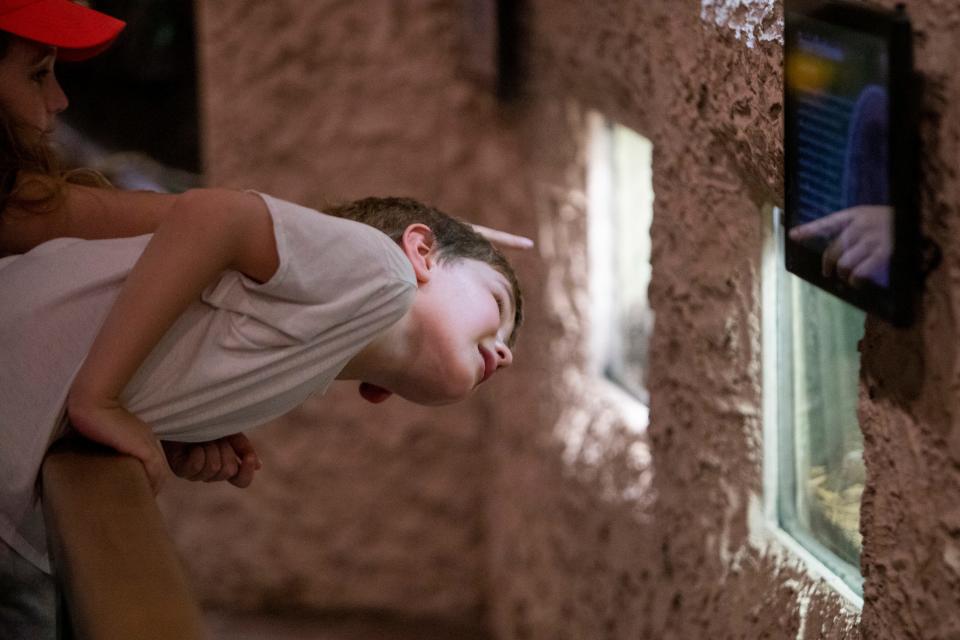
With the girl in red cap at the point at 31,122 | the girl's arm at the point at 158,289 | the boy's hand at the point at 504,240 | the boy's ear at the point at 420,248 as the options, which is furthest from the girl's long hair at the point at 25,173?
the boy's hand at the point at 504,240

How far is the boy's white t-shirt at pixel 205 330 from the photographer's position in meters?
1.24

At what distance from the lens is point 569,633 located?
115 inches

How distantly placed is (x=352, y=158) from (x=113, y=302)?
2.08m

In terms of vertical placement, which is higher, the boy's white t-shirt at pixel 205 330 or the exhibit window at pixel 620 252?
the boy's white t-shirt at pixel 205 330

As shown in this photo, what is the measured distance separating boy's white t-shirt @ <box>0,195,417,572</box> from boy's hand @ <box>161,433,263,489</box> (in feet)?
0.29

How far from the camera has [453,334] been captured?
1379mm

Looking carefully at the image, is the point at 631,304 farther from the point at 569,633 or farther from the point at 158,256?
the point at 158,256

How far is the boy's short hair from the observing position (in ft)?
4.82

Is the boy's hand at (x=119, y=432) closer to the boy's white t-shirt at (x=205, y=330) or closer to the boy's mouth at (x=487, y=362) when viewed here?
the boy's white t-shirt at (x=205, y=330)

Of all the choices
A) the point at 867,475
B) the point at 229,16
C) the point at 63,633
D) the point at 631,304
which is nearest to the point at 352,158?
the point at 229,16

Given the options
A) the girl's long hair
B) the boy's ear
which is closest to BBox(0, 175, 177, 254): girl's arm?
the girl's long hair

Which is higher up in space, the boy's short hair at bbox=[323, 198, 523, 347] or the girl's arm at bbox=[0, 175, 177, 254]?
the girl's arm at bbox=[0, 175, 177, 254]

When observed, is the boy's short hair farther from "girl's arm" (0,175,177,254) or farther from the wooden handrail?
the wooden handrail

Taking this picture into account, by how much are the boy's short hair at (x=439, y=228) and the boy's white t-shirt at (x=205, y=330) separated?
15 centimetres
